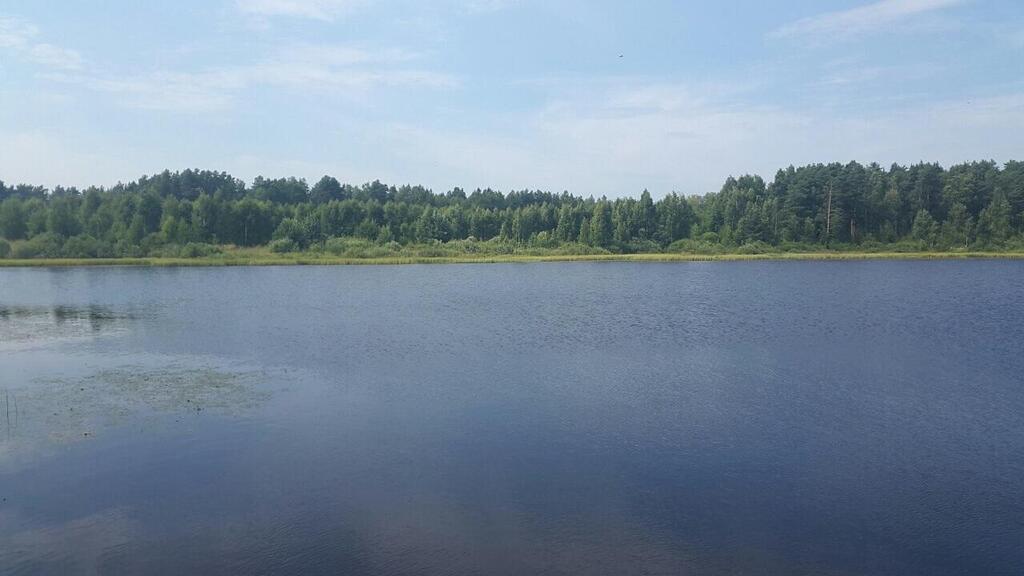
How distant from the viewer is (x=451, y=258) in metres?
90.8

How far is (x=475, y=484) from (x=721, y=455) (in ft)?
17.5

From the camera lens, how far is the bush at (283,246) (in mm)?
94688

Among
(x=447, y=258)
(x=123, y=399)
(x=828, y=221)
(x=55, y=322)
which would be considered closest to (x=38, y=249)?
(x=447, y=258)

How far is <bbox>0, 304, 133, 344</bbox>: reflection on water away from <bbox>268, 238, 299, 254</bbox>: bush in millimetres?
53354

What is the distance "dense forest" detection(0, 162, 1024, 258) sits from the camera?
91.6m

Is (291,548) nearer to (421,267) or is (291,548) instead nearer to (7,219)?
(421,267)

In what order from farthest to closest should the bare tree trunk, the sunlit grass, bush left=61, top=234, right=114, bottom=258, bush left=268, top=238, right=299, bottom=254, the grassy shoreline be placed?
the bare tree trunk → bush left=268, top=238, right=299, bottom=254 → bush left=61, top=234, right=114, bottom=258 → the sunlit grass → the grassy shoreline

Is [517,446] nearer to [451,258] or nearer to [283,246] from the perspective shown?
[451,258]

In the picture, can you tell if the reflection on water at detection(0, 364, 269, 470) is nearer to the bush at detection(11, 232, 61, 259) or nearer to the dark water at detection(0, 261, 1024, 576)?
the dark water at detection(0, 261, 1024, 576)

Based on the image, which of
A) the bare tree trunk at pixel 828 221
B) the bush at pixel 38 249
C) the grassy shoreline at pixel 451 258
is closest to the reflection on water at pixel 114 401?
the grassy shoreline at pixel 451 258

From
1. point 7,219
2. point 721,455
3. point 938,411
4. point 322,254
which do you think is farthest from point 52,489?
point 7,219

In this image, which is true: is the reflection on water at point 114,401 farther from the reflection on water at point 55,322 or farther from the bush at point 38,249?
the bush at point 38,249

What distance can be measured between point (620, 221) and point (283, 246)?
46.3 m

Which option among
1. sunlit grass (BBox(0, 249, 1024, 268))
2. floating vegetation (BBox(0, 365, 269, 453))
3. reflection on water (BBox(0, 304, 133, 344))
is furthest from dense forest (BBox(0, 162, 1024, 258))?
floating vegetation (BBox(0, 365, 269, 453))
